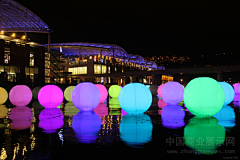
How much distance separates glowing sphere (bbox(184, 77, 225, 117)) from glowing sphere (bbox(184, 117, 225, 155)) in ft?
6.28

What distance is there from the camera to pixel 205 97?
30.5ft

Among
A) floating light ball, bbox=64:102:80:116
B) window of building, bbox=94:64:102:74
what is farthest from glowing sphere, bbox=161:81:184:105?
window of building, bbox=94:64:102:74

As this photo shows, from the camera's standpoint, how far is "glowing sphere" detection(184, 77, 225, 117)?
9266mm

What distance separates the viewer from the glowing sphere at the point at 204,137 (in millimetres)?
5125

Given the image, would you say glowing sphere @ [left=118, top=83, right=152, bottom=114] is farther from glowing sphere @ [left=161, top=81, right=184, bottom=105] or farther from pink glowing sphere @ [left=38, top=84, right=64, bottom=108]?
pink glowing sphere @ [left=38, top=84, right=64, bottom=108]

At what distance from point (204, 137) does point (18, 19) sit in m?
40.0

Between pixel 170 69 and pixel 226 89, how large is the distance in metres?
36.0

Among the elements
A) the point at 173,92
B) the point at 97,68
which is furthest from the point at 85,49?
the point at 173,92

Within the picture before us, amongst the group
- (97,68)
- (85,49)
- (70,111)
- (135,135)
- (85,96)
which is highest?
(85,49)

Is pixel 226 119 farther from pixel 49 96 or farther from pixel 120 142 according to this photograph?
pixel 49 96

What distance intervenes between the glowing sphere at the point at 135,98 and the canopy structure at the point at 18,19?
29.8 m

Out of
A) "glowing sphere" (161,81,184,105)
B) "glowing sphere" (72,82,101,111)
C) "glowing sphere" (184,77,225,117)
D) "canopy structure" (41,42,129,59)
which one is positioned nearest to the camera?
"glowing sphere" (184,77,225,117)

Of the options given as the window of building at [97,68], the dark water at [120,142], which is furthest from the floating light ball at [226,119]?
the window of building at [97,68]

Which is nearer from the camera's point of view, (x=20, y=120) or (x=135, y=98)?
(x=20, y=120)
